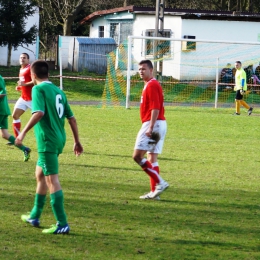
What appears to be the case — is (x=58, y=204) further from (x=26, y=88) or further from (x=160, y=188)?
(x=26, y=88)

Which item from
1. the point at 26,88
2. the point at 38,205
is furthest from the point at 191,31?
the point at 38,205

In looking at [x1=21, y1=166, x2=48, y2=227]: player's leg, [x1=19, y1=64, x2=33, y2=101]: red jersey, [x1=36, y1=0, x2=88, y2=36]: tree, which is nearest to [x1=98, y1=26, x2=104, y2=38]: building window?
[x1=36, y1=0, x2=88, y2=36]: tree

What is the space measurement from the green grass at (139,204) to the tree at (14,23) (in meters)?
22.0

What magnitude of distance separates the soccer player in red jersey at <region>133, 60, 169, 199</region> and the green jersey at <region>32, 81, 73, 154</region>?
2.14 metres

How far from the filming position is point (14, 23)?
38562mm

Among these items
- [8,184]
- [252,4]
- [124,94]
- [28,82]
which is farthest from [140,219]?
[252,4]

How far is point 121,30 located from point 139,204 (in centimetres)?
3590

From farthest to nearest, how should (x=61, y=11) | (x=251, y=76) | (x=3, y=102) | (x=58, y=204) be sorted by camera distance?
1. (x=61, y=11)
2. (x=251, y=76)
3. (x=3, y=102)
4. (x=58, y=204)

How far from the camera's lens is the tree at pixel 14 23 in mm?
37844

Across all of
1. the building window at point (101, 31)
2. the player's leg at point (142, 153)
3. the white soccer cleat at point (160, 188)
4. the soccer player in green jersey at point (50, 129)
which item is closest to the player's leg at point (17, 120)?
the player's leg at point (142, 153)

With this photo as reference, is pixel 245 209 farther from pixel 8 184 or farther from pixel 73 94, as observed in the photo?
pixel 73 94

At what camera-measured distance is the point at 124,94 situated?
2811 centimetres

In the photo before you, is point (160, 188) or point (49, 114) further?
point (160, 188)

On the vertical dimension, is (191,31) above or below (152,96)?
above
